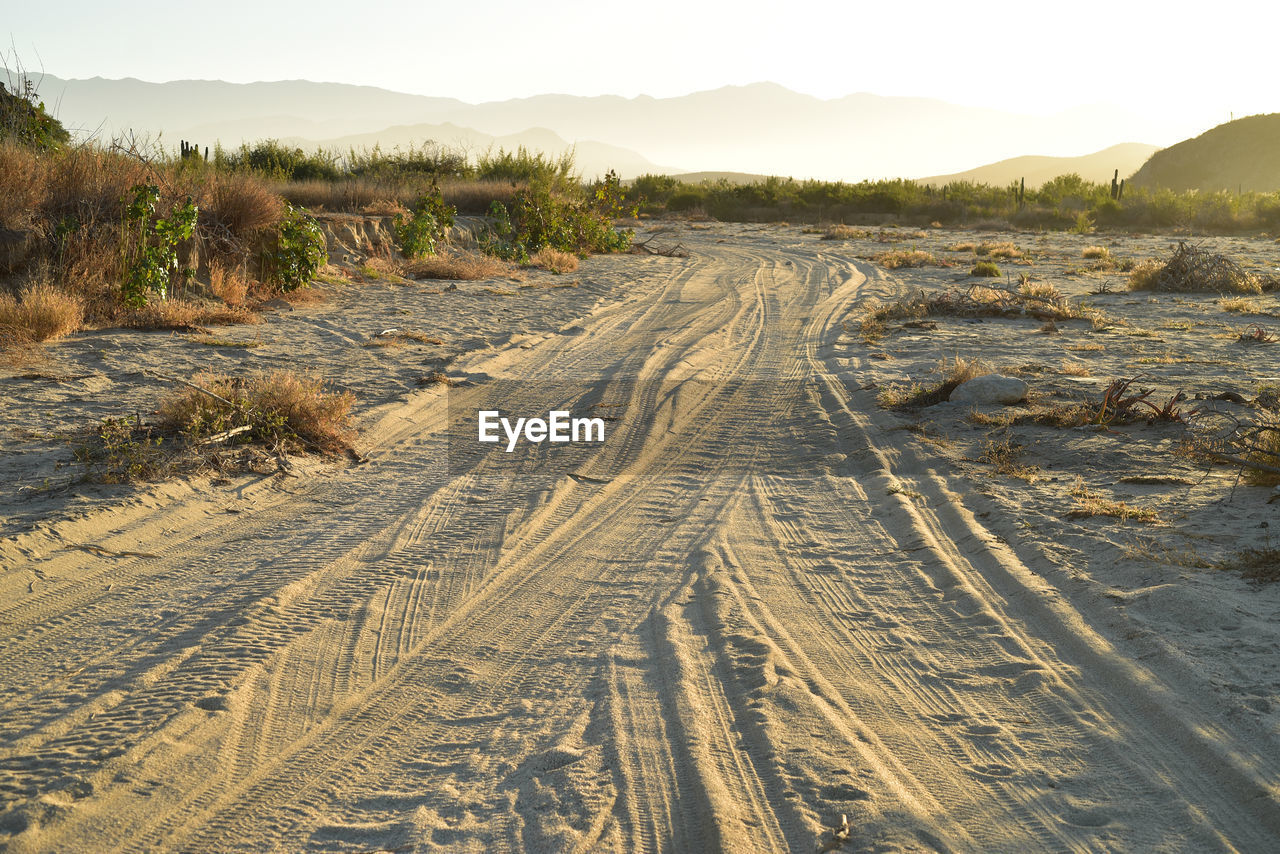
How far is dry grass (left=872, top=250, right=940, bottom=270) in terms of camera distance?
67.5 ft

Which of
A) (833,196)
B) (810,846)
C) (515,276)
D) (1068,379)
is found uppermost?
(833,196)

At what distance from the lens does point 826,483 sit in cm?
624

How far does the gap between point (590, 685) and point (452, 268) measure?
1335cm

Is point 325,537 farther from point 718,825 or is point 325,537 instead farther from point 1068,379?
point 1068,379

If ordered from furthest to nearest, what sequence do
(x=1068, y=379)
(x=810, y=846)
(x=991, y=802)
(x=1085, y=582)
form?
(x=1068, y=379) < (x=1085, y=582) < (x=991, y=802) < (x=810, y=846)

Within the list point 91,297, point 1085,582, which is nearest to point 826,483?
point 1085,582

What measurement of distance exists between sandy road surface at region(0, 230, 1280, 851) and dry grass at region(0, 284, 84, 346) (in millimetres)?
4360

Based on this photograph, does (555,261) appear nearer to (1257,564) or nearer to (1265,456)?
(1265,456)

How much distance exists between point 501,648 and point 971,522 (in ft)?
10.1

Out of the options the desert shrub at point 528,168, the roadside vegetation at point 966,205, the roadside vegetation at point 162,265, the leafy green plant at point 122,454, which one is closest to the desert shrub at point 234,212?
the roadside vegetation at point 162,265

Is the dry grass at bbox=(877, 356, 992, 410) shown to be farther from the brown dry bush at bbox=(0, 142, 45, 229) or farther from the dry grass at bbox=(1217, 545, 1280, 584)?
the brown dry bush at bbox=(0, 142, 45, 229)

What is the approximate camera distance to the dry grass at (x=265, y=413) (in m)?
6.09

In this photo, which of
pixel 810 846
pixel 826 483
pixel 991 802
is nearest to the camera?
pixel 810 846

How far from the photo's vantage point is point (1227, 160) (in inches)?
2982
